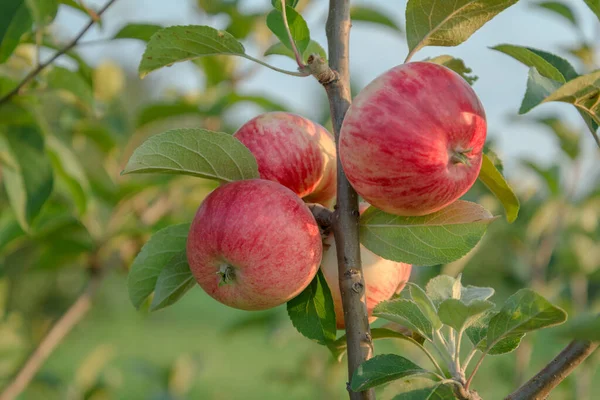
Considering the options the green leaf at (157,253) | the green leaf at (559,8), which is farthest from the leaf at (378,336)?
the green leaf at (559,8)

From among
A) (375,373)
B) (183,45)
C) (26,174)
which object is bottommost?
(26,174)

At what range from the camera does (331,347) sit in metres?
0.84

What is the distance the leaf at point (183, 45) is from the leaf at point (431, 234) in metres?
0.28

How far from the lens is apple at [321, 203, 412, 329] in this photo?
2.74 feet

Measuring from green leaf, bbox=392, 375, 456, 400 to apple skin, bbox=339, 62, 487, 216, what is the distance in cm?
21

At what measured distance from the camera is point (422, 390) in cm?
72

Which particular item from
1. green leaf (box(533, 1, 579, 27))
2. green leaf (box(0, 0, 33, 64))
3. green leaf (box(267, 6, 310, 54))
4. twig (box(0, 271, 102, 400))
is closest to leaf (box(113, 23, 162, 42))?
green leaf (box(0, 0, 33, 64))

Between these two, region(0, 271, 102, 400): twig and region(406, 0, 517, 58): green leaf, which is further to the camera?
region(0, 271, 102, 400): twig

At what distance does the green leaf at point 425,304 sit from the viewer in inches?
27.2

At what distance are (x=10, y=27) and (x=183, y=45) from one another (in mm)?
574

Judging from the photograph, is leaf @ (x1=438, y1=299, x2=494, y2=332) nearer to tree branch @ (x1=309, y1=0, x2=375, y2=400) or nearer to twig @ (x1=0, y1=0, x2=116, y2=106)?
tree branch @ (x1=309, y1=0, x2=375, y2=400)

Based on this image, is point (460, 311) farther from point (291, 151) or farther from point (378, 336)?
point (291, 151)

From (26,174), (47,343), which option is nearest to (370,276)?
(26,174)

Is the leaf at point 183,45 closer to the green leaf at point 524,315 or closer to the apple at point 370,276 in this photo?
the apple at point 370,276
